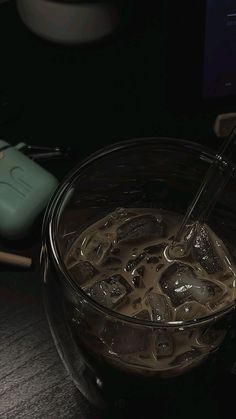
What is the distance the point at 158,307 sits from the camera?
0.58m

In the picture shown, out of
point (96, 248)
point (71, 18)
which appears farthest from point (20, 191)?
point (71, 18)

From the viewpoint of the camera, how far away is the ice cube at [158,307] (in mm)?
575

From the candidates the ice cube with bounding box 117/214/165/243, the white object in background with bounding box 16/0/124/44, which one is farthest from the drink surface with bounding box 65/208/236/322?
the white object in background with bounding box 16/0/124/44

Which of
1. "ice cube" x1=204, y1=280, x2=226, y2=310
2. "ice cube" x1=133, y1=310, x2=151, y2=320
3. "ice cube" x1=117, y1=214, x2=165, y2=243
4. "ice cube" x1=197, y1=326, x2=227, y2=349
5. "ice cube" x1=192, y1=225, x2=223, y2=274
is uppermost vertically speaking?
"ice cube" x1=117, y1=214, x2=165, y2=243

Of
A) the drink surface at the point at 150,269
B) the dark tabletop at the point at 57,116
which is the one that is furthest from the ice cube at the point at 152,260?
the dark tabletop at the point at 57,116

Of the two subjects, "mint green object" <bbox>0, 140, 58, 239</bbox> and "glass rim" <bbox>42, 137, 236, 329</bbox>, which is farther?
"mint green object" <bbox>0, 140, 58, 239</bbox>

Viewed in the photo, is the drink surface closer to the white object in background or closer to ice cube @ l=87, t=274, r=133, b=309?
ice cube @ l=87, t=274, r=133, b=309

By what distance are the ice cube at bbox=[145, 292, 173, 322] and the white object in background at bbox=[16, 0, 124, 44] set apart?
0.37 meters

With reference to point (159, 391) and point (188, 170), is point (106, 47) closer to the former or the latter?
point (188, 170)

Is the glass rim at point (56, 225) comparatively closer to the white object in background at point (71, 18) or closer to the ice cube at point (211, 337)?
the ice cube at point (211, 337)

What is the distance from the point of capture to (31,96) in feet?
2.79

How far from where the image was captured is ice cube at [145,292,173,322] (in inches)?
22.6

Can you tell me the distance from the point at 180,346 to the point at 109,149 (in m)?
0.17

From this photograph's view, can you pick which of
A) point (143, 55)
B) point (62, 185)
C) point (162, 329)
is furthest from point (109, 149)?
point (143, 55)
